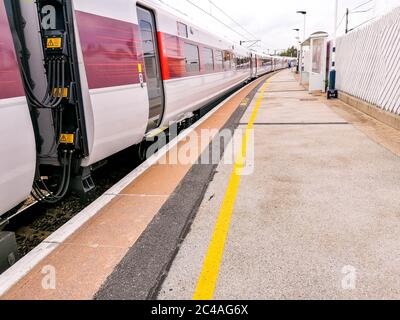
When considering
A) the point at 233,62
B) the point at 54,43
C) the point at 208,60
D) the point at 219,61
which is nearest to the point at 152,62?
the point at 54,43

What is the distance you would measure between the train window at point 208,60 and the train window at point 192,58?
3.96 ft

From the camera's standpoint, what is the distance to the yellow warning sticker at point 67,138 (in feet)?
12.7

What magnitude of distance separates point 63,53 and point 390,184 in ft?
14.0

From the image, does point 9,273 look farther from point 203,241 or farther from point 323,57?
point 323,57

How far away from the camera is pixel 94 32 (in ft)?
12.8

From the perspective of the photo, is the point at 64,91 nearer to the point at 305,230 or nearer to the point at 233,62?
the point at 305,230

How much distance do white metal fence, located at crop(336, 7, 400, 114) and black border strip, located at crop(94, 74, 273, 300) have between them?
583 centimetres

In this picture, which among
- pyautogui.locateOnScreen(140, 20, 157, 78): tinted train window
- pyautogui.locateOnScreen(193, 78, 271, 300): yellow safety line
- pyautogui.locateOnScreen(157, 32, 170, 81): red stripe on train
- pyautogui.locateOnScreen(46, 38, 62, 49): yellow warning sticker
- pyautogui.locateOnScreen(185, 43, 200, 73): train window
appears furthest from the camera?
pyautogui.locateOnScreen(185, 43, 200, 73): train window

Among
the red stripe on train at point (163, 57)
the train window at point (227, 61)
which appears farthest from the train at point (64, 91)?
the train window at point (227, 61)

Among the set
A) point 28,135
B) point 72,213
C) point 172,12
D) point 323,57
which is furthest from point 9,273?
point 323,57

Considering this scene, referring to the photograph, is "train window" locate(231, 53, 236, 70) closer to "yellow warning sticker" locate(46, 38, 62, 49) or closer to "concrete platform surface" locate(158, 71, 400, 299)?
"concrete platform surface" locate(158, 71, 400, 299)

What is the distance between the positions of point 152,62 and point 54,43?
3.20 metres

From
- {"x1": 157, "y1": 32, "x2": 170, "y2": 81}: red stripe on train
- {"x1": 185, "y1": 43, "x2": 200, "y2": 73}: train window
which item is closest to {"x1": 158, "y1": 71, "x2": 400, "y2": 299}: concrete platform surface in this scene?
{"x1": 157, "y1": 32, "x2": 170, "y2": 81}: red stripe on train

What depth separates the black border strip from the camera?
7.90ft
